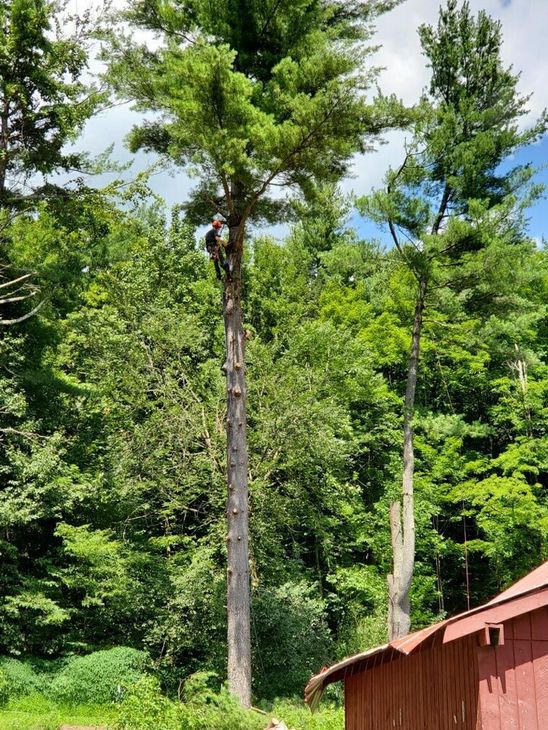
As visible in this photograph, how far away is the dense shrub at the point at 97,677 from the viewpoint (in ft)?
44.8

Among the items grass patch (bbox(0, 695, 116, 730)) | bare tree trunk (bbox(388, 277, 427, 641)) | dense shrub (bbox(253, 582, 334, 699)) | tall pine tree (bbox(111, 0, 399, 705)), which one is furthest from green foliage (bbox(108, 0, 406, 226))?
dense shrub (bbox(253, 582, 334, 699))

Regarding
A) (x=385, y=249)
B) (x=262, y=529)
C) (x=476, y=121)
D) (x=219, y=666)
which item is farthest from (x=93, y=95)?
(x=219, y=666)

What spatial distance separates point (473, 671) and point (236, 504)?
17.7 ft

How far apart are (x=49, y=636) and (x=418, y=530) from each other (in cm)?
1042

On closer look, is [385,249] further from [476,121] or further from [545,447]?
[545,447]

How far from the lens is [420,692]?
21.5 feet

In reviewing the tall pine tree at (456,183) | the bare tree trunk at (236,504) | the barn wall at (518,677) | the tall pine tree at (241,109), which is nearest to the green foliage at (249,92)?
the tall pine tree at (241,109)

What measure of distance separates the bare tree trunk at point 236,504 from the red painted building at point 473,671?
354cm

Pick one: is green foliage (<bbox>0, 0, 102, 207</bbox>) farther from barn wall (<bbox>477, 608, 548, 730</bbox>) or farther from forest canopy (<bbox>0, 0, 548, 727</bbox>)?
barn wall (<bbox>477, 608, 548, 730</bbox>)

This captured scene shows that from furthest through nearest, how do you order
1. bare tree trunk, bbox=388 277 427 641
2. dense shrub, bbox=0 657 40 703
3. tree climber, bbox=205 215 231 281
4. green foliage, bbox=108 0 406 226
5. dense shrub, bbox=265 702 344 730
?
1. bare tree trunk, bbox=388 277 427 641
2. dense shrub, bbox=0 657 40 703
3. dense shrub, bbox=265 702 344 730
4. tree climber, bbox=205 215 231 281
5. green foliage, bbox=108 0 406 226

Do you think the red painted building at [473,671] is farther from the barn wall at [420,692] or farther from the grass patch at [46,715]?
the grass patch at [46,715]

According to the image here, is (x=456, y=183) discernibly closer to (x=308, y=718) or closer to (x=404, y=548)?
(x=404, y=548)

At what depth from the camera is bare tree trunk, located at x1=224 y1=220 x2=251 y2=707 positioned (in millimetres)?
10352

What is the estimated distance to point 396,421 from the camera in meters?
21.7
